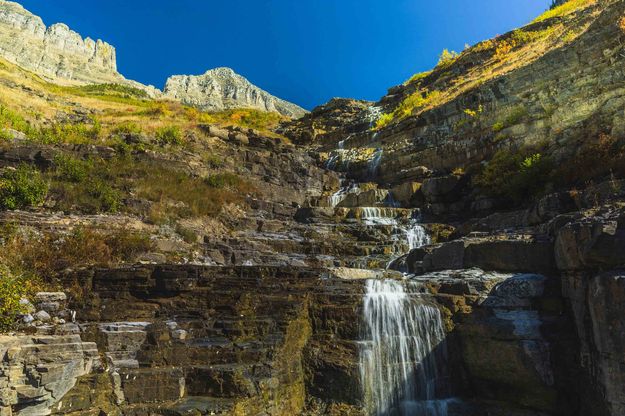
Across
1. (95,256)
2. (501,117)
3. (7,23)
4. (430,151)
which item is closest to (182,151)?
(95,256)

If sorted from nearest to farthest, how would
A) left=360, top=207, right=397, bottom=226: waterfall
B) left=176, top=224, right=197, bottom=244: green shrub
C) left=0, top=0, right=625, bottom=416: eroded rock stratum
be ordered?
left=0, top=0, right=625, bottom=416: eroded rock stratum < left=176, top=224, right=197, bottom=244: green shrub < left=360, top=207, right=397, bottom=226: waterfall

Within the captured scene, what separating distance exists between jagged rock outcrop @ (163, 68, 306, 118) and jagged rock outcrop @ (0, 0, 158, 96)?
592cm

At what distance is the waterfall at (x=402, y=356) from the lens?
7.93 meters

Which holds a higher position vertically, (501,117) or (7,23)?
(7,23)

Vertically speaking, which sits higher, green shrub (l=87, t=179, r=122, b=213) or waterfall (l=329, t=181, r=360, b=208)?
waterfall (l=329, t=181, r=360, b=208)

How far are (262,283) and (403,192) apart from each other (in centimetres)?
1234

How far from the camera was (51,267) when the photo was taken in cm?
848

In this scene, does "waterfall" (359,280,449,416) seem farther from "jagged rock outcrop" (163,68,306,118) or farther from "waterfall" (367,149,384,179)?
"jagged rock outcrop" (163,68,306,118)

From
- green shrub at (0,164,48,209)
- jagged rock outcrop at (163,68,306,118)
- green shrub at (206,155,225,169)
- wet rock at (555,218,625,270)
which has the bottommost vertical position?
wet rock at (555,218,625,270)

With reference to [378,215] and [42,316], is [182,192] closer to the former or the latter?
[42,316]

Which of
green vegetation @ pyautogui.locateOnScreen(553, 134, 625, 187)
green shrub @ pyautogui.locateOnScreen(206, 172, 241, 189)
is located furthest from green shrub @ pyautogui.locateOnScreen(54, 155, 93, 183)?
green vegetation @ pyautogui.locateOnScreen(553, 134, 625, 187)

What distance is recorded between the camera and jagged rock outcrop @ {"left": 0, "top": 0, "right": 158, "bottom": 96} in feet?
262

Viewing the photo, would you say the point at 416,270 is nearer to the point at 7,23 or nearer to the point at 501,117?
the point at 501,117

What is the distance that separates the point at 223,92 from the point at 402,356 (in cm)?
8023
